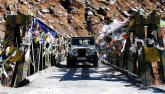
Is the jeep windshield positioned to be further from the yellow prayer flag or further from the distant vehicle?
the yellow prayer flag

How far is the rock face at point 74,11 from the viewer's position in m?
63.7

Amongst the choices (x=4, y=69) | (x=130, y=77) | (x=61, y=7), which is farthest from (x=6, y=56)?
(x=61, y=7)

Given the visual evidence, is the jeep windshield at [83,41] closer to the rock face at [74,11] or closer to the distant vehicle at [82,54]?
the distant vehicle at [82,54]

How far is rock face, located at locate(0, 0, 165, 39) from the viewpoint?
63719 millimetres

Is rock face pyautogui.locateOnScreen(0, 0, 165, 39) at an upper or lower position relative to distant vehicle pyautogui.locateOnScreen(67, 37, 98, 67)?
upper

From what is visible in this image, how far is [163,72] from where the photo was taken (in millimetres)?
16141

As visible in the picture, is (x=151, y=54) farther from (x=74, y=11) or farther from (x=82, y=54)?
(x=74, y=11)

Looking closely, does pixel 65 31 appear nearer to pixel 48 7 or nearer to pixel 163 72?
pixel 48 7

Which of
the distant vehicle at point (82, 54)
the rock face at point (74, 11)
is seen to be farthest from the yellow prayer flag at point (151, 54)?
the rock face at point (74, 11)

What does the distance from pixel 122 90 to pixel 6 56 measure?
5035 millimetres

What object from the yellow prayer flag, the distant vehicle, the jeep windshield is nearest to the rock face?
the jeep windshield

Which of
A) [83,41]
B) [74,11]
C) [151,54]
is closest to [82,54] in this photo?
[83,41]

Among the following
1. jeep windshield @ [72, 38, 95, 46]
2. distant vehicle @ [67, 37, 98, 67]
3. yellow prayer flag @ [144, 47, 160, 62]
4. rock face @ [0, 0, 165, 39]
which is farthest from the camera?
rock face @ [0, 0, 165, 39]

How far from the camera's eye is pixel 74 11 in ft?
238
